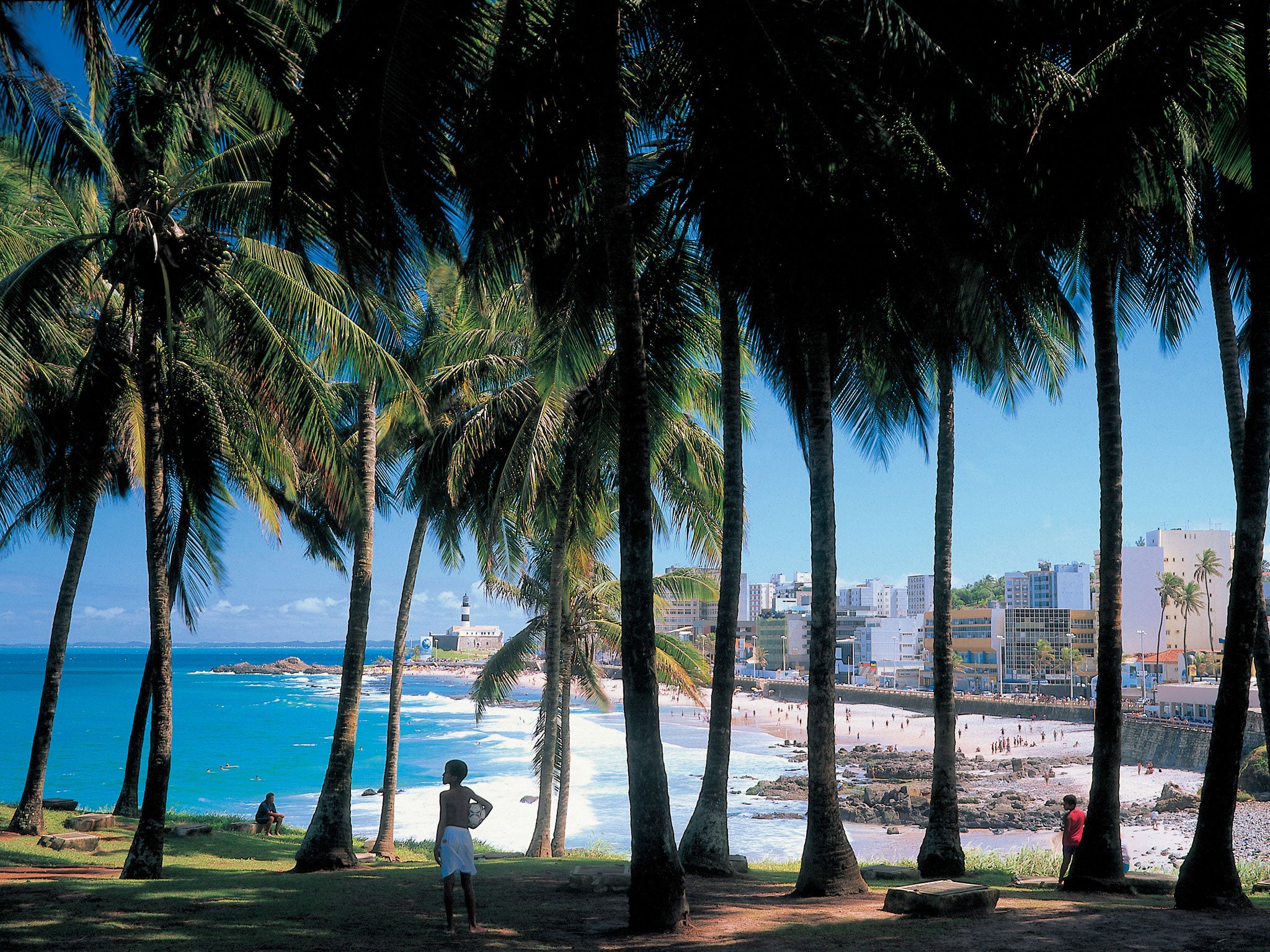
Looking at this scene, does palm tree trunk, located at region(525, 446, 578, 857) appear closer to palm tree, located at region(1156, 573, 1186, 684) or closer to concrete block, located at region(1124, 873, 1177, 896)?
concrete block, located at region(1124, 873, 1177, 896)

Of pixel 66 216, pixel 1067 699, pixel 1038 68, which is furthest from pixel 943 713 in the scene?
pixel 1067 699

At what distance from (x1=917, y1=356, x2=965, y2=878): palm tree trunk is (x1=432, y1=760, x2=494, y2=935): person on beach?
18.4 ft

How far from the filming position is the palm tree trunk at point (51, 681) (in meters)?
13.5

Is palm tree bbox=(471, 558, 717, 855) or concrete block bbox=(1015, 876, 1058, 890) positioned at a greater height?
palm tree bbox=(471, 558, 717, 855)

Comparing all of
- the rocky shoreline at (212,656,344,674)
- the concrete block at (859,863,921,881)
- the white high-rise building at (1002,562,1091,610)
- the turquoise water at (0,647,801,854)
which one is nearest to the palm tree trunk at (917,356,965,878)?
the concrete block at (859,863,921,881)

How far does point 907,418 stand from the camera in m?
12.9

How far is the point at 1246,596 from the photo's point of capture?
7.75 metres

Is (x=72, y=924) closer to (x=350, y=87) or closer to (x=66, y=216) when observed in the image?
(x=350, y=87)

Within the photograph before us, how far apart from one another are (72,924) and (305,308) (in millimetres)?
6419

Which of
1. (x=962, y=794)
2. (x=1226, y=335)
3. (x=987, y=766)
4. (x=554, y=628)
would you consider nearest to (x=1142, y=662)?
(x=987, y=766)

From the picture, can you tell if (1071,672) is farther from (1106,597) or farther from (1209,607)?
(1106,597)

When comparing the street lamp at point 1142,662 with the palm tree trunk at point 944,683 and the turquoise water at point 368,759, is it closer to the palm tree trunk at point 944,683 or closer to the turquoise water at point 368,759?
the turquoise water at point 368,759

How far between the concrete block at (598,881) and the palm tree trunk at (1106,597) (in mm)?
4440

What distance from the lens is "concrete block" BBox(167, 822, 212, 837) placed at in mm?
14516
